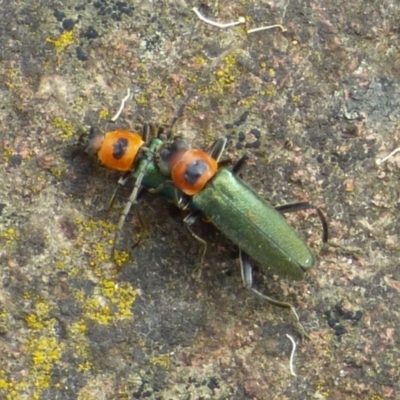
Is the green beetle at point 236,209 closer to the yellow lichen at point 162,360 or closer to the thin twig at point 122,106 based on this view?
the thin twig at point 122,106

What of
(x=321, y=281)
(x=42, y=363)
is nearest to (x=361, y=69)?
(x=321, y=281)

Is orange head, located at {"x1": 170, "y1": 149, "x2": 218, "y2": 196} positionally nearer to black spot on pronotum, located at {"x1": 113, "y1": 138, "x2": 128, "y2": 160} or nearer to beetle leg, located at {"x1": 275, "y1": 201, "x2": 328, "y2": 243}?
black spot on pronotum, located at {"x1": 113, "y1": 138, "x2": 128, "y2": 160}

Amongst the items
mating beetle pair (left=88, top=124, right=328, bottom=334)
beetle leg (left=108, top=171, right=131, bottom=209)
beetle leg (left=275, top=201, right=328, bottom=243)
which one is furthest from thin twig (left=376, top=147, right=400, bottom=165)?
beetle leg (left=108, top=171, right=131, bottom=209)

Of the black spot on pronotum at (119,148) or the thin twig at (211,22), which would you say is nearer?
the black spot on pronotum at (119,148)

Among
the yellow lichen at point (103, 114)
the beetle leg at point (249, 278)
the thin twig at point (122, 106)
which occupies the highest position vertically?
the thin twig at point (122, 106)

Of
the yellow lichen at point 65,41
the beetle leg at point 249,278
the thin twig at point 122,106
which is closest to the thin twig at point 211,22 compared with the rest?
the thin twig at point 122,106

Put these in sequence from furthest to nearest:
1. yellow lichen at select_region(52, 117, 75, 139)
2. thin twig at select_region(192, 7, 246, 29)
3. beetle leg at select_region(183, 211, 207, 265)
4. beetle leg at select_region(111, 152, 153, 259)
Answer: thin twig at select_region(192, 7, 246, 29), yellow lichen at select_region(52, 117, 75, 139), beetle leg at select_region(183, 211, 207, 265), beetle leg at select_region(111, 152, 153, 259)

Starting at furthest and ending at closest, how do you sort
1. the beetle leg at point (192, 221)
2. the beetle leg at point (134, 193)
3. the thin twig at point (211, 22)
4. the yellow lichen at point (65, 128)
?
1. the thin twig at point (211, 22)
2. the yellow lichen at point (65, 128)
3. the beetle leg at point (192, 221)
4. the beetle leg at point (134, 193)
